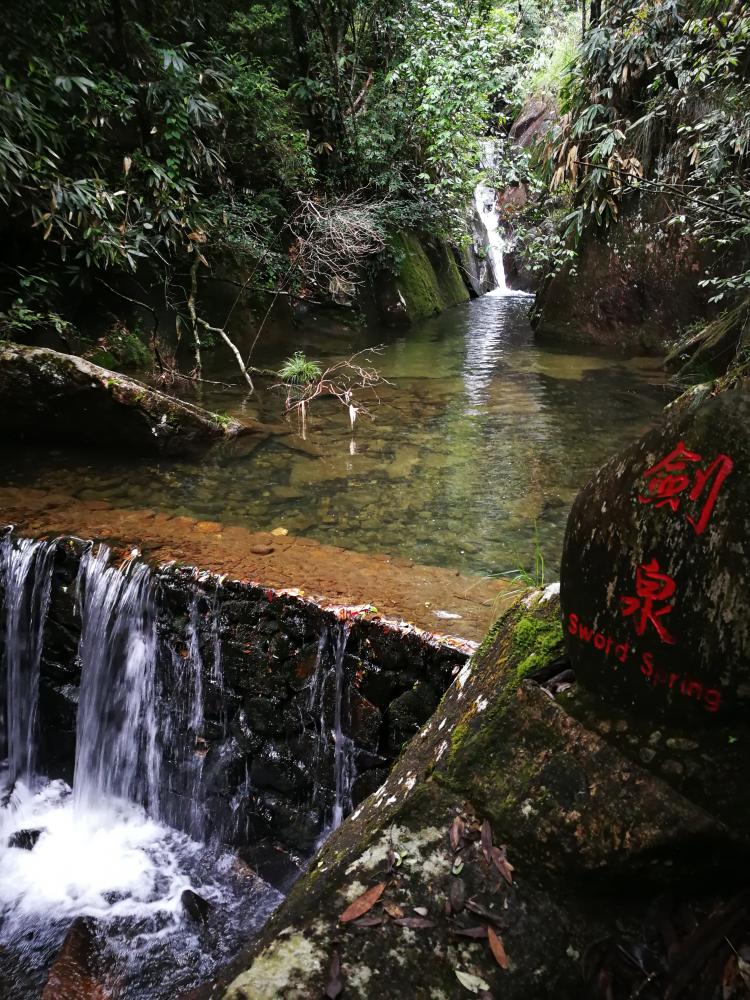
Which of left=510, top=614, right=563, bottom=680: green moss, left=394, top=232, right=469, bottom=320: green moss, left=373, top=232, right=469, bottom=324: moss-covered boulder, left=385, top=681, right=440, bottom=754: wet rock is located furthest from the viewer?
left=394, top=232, right=469, bottom=320: green moss

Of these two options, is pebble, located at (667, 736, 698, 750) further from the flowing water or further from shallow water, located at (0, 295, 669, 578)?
the flowing water

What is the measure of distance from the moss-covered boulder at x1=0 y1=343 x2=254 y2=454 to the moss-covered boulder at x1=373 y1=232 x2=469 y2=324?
28.3 feet

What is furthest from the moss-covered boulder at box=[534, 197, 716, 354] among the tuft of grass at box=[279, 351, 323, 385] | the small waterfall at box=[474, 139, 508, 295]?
the small waterfall at box=[474, 139, 508, 295]

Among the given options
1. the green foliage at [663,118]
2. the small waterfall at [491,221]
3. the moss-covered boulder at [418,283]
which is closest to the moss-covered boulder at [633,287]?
the green foliage at [663,118]

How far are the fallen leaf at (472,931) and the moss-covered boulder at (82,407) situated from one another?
5411 millimetres

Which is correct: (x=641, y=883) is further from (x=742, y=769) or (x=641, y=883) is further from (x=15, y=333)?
(x=15, y=333)

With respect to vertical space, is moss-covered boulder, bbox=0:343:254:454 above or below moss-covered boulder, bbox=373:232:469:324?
below

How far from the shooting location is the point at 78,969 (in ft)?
10.4

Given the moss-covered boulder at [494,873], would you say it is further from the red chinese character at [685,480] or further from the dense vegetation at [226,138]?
the dense vegetation at [226,138]

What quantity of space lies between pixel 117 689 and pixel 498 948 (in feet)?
A: 10.9

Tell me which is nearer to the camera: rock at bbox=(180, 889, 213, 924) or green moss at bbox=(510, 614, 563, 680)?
green moss at bbox=(510, 614, 563, 680)

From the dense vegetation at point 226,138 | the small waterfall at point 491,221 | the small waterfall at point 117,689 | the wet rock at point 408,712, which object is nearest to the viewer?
the wet rock at point 408,712

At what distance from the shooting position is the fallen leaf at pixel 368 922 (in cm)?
171

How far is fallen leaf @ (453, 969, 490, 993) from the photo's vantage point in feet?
5.23
